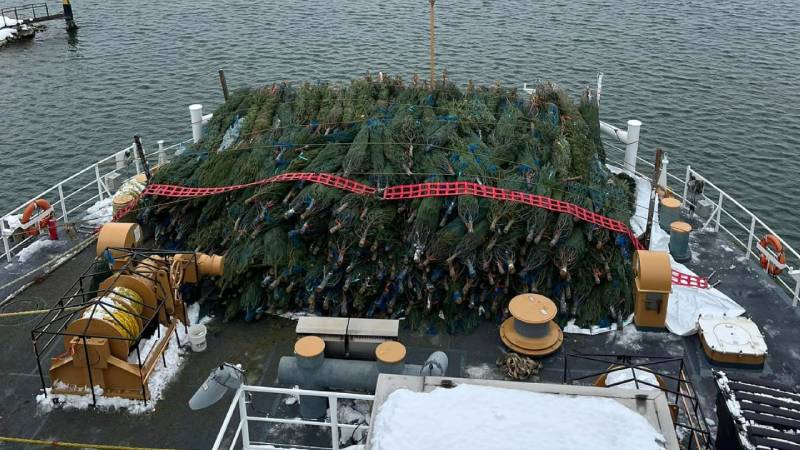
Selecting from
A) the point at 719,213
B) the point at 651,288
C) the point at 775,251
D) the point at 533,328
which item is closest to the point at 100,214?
the point at 533,328

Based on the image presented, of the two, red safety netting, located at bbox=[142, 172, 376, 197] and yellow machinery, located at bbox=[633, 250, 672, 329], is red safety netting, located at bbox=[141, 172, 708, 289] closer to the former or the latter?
red safety netting, located at bbox=[142, 172, 376, 197]

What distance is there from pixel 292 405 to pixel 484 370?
3725 millimetres

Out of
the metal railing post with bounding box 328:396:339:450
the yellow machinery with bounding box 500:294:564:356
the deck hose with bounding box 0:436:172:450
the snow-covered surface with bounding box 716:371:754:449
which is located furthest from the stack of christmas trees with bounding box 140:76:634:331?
the snow-covered surface with bounding box 716:371:754:449

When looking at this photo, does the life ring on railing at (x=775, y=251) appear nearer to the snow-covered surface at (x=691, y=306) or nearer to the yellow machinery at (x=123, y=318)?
the snow-covered surface at (x=691, y=306)

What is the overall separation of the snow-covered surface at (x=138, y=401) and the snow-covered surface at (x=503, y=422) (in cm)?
711

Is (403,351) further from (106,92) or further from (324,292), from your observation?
(106,92)

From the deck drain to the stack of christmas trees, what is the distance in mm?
2958

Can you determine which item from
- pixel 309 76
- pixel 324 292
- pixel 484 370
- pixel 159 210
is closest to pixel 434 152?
pixel 324 292

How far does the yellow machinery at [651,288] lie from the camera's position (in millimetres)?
13867

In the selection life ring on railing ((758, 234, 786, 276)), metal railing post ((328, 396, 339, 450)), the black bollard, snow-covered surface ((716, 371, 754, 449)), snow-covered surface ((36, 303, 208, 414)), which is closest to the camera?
snow-covered surface ((716, 371, 754, 449))

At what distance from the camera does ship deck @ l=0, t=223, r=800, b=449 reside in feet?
39.5

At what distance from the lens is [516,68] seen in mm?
37156

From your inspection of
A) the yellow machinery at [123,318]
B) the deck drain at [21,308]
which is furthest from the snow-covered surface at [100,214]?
the yellow machinery at [123,318]

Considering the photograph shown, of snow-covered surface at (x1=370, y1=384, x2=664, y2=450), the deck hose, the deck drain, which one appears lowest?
the deck hose
